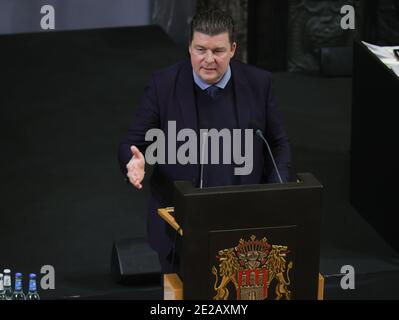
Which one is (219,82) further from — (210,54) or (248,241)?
(248,241)

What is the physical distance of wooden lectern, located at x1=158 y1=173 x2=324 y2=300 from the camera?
3.32m

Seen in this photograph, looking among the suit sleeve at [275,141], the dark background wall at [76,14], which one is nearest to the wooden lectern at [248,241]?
the suit sleeve at [275,141]

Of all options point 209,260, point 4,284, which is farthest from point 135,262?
point 209,260

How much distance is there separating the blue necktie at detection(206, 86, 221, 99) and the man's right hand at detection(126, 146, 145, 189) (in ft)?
1.78

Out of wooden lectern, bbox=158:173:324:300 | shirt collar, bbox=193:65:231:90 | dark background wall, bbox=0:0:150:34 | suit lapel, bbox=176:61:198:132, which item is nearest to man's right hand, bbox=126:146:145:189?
wooden lectern, bbox=158:173:324:300

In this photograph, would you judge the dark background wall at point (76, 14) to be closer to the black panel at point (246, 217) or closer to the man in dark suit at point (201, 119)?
the man in dark suit at point (201, 119)

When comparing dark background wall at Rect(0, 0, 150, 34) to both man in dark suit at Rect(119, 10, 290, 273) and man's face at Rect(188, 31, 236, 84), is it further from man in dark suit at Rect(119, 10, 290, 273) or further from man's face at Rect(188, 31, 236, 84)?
man's face at Rect(188, 31, 236, 84)

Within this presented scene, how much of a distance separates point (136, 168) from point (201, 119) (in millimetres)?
520

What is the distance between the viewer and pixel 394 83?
6102mm

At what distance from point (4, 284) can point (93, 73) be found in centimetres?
619

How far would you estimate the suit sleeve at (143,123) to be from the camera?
13.4 ft

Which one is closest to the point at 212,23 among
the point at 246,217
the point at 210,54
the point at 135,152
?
the point at 210,54

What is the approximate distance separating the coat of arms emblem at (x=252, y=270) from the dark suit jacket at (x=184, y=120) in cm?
65

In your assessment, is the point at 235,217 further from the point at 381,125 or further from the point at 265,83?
the point at 381,125
